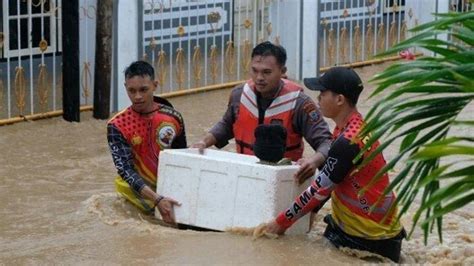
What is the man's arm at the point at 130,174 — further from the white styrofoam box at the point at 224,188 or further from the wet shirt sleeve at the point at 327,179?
the wet shirt sleeve at the point at 327,179

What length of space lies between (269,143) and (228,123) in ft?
2.62

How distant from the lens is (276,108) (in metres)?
6.64

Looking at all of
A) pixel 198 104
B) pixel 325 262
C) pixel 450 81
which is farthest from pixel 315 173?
pixel 198 104

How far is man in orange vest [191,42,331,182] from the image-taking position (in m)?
6.57

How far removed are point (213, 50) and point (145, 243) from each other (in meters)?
6.71

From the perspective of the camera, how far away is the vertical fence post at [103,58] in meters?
11.1

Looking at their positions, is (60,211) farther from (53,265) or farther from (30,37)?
(30,37)

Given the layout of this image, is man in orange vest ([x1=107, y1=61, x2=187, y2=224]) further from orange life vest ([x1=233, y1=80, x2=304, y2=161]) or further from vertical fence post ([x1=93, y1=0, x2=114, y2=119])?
vertical fence post ([x1=93, y1=0, x2=114, y2=119])

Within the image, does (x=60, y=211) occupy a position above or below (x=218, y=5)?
below

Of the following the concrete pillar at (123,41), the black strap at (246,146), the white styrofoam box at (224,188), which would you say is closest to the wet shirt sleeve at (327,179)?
the white styrofoam box at (224,188)

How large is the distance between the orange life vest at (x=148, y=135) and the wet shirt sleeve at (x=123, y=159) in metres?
0.05

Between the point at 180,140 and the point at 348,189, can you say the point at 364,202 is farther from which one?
the point at 180,140

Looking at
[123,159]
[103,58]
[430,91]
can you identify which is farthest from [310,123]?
[103,58]

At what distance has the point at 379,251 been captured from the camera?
5965 mm
